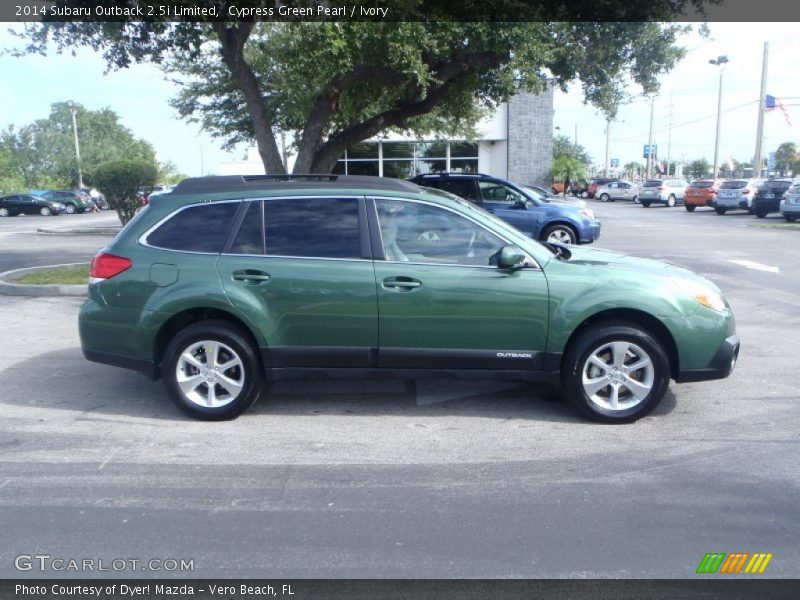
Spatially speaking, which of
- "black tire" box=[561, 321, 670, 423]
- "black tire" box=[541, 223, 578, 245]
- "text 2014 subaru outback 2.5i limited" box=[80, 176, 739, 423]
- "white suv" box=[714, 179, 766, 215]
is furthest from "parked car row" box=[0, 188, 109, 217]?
"black tire" box=[561, 321, 670, 423]

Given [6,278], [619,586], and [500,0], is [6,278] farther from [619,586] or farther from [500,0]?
[619,586]

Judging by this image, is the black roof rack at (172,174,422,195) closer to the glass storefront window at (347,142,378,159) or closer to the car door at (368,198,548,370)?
the car door at (368,198,548,370)

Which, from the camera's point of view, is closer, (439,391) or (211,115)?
(439,391)

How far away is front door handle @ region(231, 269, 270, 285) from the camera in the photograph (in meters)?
5.81

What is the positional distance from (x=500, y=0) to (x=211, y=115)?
50.2 feet

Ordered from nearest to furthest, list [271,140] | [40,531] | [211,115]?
[40,531] < [271,140] < [211,115]

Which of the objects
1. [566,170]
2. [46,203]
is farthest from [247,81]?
[566,170]

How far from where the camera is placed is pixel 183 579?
3697 millimetres

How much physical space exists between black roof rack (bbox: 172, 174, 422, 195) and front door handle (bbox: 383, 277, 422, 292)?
77cm

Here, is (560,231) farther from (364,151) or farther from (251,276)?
(364,151)

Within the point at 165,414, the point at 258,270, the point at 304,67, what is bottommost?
the point at 165,414

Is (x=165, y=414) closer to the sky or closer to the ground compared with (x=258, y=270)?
closer to the ground

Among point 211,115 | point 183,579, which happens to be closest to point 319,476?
point 183,579

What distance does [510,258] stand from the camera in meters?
5.68
